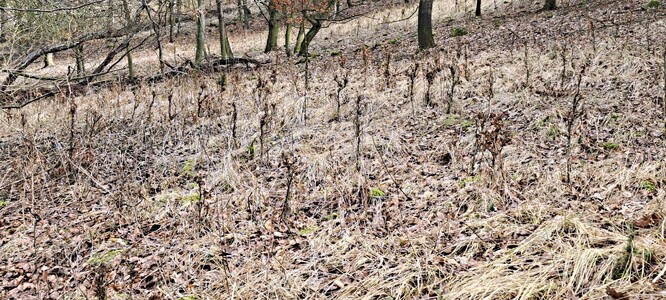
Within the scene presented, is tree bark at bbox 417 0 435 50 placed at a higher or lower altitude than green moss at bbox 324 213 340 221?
higher

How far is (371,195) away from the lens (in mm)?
4605

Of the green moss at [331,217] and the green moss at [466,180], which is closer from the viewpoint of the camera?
the green moss at [331,217]

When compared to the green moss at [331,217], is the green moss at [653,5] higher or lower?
higher

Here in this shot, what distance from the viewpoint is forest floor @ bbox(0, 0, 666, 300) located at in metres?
3.24

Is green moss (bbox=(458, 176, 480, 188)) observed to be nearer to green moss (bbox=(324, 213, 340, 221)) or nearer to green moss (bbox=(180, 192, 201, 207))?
green moss (bbox=(324, 213, 340, 221))

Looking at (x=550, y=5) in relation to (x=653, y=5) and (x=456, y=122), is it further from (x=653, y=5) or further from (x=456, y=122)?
(x=456, y=122)

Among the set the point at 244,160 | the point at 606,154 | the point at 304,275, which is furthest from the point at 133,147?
the point at 606,154

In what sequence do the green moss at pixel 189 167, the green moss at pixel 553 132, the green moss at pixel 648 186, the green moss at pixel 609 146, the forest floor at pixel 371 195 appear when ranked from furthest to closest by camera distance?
the green moss at pixel 189 167 → the green moss at pixel 553 132 → the green moss at pixel 609 146 → the green moss at pixel 648 186 → the forest floor at pixel 371 195

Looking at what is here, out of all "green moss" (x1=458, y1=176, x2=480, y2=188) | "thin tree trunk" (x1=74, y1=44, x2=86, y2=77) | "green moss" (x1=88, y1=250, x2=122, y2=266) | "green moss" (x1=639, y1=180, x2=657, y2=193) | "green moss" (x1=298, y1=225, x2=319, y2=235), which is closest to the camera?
"green moss" (x1=639, y1=180, x2=657, y2=193)

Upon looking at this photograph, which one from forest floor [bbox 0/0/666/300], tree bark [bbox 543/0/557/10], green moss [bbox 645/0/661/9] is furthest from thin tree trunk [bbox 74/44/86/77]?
tree bark [bbox 543/0/557/10]

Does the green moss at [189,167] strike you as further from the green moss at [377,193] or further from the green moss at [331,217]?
the green moss at [377,193]

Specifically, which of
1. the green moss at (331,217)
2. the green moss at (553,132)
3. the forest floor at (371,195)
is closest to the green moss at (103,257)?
the forest floor at (371,195)

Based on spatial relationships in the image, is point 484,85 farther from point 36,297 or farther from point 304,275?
point 36,297

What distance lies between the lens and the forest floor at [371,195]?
3.24 meters
